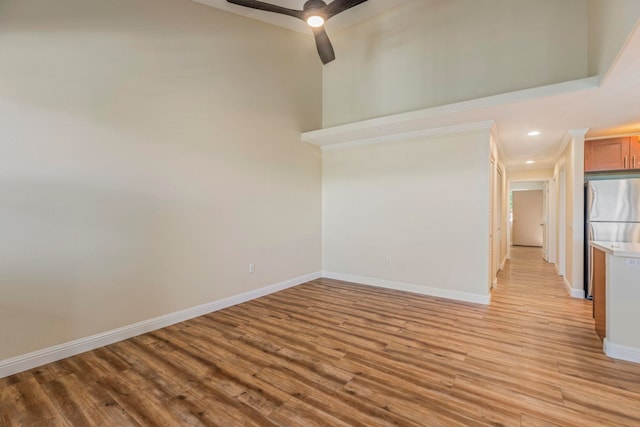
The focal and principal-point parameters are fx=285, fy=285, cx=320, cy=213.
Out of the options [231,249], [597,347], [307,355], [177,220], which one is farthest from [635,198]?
[177,220]

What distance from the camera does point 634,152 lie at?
4305 millimetres

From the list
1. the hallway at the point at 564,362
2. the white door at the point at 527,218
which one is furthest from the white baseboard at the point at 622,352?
the white door at the point at 527,218

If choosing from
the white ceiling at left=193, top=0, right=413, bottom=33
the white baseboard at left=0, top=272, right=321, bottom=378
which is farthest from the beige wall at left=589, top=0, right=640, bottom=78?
the white baseboard at left=0, top=272, right=321, bottom=378

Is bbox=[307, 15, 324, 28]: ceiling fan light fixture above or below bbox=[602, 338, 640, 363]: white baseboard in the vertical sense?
above

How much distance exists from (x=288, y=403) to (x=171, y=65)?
355cm

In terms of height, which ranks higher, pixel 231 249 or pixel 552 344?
pixel 231 249

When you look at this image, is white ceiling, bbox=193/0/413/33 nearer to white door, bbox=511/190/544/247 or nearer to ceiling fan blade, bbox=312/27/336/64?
ceiling fan blade, bbox=312/27/336/64

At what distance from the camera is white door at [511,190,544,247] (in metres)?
10.3

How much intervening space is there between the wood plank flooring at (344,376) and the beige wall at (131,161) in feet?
1.76

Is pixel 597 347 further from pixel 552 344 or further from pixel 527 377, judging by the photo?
pixel 527 377

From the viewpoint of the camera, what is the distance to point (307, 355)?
2.55 metres

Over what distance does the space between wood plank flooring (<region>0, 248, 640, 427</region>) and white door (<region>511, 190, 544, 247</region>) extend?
8158 millimetres

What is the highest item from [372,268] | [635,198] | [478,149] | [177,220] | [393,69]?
[393,69]

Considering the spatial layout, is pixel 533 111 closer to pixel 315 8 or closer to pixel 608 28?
pixel 608 28
